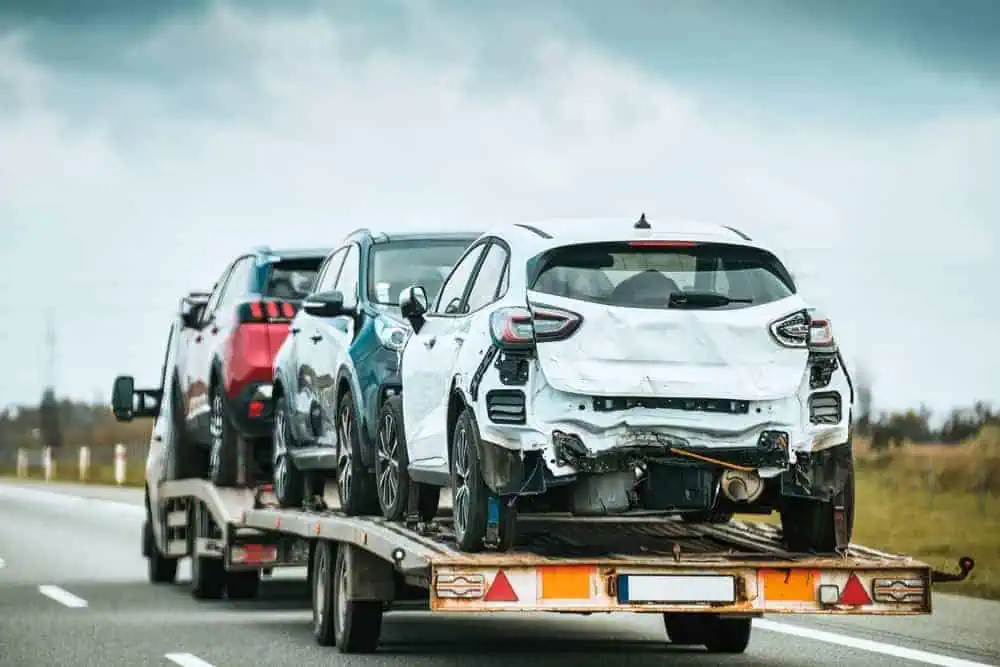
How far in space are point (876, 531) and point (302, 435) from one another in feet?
42.4

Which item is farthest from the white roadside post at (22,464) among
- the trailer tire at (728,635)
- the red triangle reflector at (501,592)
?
the red triangle reflector at (501,592)

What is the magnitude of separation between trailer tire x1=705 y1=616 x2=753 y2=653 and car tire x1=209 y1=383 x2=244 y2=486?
5.31 meters

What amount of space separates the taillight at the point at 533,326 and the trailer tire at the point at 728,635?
12.0 feet

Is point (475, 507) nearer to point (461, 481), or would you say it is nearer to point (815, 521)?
point (461, 481)

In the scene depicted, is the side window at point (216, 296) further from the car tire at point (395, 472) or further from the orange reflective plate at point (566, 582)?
the orange reflective plate at point (566, 582)

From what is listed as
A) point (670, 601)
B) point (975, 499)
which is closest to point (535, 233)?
point (670, 601)

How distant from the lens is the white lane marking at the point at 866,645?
1318cm

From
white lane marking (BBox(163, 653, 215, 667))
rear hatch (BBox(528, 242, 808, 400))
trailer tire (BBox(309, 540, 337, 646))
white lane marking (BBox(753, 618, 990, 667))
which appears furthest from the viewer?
trailer tire (BBox(309, 540, 337, 646))

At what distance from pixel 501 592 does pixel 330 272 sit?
578 centimetres

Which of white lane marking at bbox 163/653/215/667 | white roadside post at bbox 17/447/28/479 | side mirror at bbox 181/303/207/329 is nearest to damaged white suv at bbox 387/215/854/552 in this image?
→ white lane marking at bbox 163/653/215/667

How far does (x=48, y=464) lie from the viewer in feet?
Result: 228

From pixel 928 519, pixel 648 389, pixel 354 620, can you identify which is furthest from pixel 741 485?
pixel 928 519

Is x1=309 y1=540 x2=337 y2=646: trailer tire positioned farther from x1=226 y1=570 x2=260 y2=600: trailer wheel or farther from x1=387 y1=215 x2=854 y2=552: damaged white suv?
x1=226 y1=570 x2=260 y2=600: trailer wheel

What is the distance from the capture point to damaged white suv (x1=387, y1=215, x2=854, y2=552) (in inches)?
435
